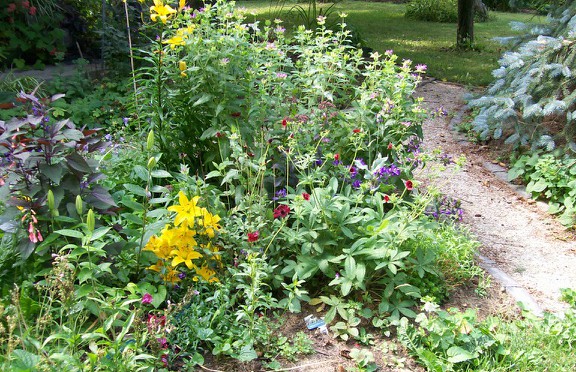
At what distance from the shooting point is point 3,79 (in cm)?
617

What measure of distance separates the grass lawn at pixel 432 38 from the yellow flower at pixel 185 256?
5.93 m

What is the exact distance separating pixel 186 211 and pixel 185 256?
0.22m

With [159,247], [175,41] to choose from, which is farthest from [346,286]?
[175,41]

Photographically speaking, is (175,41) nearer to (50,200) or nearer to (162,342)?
(50,200)

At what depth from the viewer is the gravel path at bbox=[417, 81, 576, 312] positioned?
363 centimetres

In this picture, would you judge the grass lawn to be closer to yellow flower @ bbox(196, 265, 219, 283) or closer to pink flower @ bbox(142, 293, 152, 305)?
yellow flower @ bbox(196, 265, 219, 283)

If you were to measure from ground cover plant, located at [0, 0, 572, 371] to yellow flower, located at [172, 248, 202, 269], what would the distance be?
12 mm

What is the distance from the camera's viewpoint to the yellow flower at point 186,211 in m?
2.75

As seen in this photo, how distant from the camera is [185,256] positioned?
275 centimetres

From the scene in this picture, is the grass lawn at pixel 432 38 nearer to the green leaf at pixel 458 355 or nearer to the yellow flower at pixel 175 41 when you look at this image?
the yellow flower at pixel 175 41

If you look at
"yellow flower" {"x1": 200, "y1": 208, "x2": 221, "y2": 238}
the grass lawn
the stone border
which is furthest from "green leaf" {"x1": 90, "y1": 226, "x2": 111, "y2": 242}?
the grass lawn

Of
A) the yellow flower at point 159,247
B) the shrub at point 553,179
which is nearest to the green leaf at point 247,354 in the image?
the yellow flower at point 159,247

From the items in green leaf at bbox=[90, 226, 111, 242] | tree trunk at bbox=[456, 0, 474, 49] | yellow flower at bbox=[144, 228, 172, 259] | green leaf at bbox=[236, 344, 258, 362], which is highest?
tree trunk at bbox=[456, 0, 474, 49]

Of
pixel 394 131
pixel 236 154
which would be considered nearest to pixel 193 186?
pixel 236 154
